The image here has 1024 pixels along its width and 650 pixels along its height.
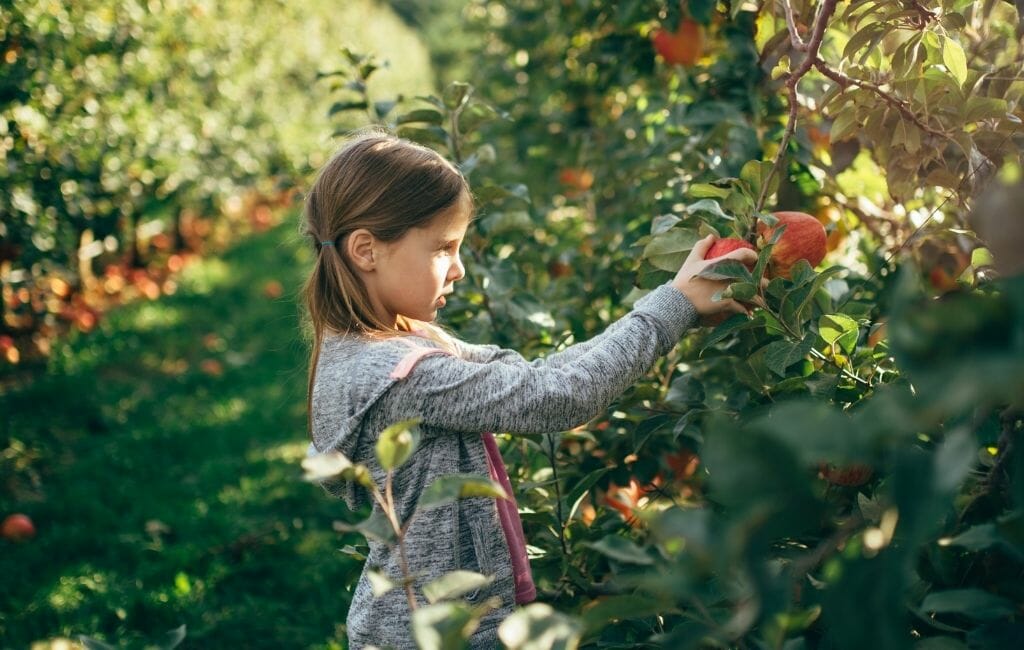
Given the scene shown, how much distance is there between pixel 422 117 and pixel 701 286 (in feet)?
2.72

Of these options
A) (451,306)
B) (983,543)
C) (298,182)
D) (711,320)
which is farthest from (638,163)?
(983,543)

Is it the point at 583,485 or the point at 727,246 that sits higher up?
the point at 727,246

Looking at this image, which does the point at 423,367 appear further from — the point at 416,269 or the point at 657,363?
the point at 657,363

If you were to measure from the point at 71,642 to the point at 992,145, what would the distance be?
214cm

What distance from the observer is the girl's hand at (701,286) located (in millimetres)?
1278

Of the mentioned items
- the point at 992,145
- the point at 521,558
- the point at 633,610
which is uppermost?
the point at 992,145

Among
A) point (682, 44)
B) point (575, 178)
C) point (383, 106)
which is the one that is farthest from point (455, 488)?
point (575, 178)

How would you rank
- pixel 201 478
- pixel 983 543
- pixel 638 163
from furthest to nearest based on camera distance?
pixel 201 478, pixel 638 163, pixel 983 543

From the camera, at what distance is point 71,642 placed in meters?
2.12

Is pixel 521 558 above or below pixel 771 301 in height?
below

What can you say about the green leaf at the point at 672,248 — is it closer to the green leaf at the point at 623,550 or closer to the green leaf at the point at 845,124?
the green leaf at the point at 845,124

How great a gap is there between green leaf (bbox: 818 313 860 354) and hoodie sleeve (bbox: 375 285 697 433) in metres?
0.18

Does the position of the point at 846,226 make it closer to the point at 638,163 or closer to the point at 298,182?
the point at 638,163

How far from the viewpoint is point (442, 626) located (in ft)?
2.44
